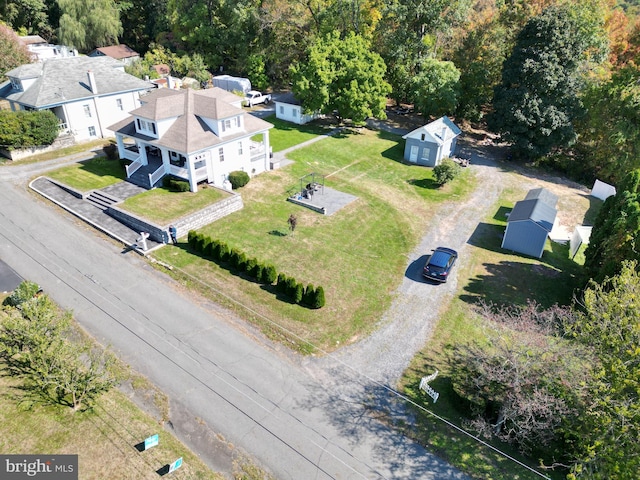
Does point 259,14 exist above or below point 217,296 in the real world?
above

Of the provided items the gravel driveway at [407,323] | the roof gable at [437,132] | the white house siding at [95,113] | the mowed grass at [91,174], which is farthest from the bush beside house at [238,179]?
the roof gable at [437,132]

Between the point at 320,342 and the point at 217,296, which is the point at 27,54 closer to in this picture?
the point at 217,296

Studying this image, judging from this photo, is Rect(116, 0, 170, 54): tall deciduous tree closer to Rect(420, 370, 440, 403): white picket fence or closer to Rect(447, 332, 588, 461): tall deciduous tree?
Rect(420, 370, 440, 403): white picket fence

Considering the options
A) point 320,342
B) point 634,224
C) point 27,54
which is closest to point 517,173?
point 634,224

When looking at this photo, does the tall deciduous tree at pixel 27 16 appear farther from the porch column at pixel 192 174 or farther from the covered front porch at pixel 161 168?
the porch column at pixel 192 174

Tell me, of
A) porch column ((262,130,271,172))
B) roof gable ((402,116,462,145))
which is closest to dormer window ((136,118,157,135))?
porch column ((262,130,271,172))

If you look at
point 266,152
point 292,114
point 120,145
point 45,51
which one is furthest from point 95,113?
point 45,51
